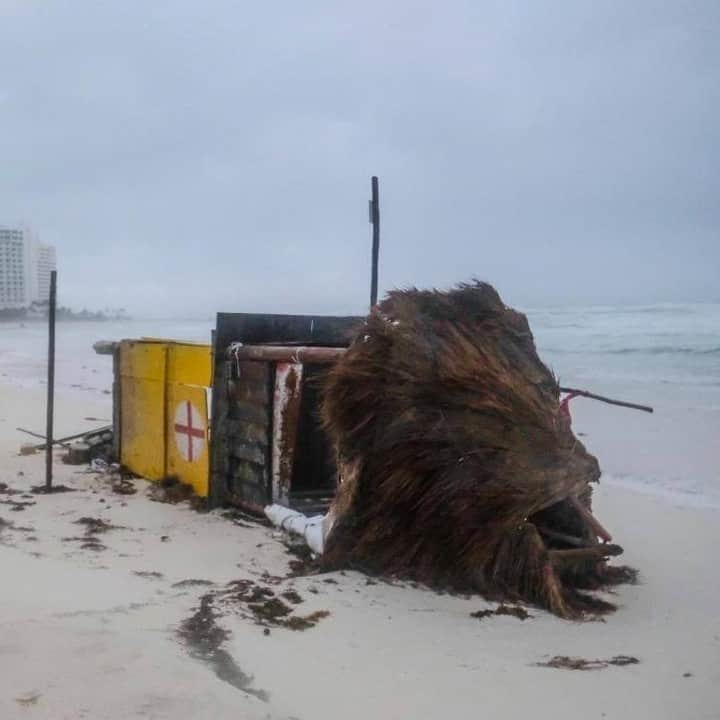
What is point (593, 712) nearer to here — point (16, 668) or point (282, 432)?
point (16, 668)

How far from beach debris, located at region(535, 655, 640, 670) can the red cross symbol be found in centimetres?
398

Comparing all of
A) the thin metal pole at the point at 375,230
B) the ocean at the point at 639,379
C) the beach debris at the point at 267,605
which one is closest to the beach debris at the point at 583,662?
the beach debris at the point at 267,605

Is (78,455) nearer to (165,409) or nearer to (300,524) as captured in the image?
(165,409)

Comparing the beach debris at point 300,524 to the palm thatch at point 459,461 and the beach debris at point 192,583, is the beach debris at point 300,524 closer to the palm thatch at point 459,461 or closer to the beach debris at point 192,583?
the palm thatch at point 459,461

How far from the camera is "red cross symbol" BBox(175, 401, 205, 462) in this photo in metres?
7.35

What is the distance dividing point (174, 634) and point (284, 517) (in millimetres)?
2284

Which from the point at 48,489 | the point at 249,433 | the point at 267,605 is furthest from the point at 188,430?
the point at 267,605

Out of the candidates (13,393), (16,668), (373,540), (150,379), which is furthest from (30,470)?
(13,393)

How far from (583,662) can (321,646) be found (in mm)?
1251

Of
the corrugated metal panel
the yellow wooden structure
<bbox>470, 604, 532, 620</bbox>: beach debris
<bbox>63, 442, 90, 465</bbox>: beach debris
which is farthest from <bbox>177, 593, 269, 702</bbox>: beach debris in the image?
<bbox>63, 442, 90, 465</bbox>: beach debris

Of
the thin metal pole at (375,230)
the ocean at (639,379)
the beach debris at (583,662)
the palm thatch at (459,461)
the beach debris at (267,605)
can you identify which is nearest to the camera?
the beach debris at (583,662)

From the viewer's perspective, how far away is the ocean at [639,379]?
1090 cm

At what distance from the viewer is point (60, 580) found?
4.80 metres

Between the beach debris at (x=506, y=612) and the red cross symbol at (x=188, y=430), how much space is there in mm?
3373
